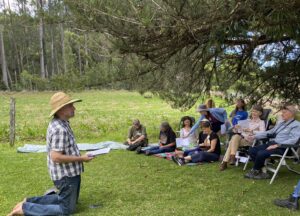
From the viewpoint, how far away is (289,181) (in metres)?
5.65

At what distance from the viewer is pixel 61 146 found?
4148mm

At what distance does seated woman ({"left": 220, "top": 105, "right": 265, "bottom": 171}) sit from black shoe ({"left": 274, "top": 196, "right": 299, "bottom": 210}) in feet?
6.13

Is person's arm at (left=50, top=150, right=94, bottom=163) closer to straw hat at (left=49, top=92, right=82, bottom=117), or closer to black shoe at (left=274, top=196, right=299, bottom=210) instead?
straw hat at (left=49, top=92, right=82, bottom=117)

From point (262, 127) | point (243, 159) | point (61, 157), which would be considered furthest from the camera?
point (262, 127)

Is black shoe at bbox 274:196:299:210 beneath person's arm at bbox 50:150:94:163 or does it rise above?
beneath

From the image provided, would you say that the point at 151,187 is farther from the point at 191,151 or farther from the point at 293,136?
the point at 293,136

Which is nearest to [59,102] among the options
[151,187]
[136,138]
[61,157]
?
[61,157]

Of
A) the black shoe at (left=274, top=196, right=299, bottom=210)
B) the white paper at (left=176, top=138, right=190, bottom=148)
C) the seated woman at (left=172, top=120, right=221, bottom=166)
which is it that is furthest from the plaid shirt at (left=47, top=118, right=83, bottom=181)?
the white paper at (left=176, top=138, right=190, bottom=148)

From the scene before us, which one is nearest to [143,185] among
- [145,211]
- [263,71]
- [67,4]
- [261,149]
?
[145,211]

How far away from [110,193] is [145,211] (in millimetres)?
940

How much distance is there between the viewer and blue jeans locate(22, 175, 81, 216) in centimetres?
418

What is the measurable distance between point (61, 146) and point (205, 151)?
144 inches

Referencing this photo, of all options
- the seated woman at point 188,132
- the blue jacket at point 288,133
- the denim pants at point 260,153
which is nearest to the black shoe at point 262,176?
the denim pants at point 260,153

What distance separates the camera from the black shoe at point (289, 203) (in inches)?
175
